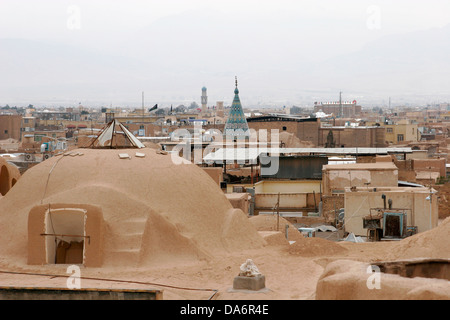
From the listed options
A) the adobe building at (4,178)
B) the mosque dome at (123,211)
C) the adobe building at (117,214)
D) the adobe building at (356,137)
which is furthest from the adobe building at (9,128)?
the mosque dome at (123,211)

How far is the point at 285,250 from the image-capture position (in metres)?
18.0

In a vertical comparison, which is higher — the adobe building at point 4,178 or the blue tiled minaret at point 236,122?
the blue tiled minaret at point 236,122

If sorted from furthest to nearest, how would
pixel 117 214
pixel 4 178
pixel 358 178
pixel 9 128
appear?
pixel 9 128 → pixel 358 178 → pixel 4 178 → pixel 117 214

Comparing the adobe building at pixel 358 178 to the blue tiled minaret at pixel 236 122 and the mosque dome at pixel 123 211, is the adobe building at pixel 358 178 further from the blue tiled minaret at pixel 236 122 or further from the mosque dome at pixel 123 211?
the blue tiled minaret at pixel 236 122

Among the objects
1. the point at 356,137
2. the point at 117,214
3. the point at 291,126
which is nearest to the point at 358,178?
the point at 117,214

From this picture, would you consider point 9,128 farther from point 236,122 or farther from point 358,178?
point 358,178

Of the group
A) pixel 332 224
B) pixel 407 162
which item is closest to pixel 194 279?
pixel 332 224

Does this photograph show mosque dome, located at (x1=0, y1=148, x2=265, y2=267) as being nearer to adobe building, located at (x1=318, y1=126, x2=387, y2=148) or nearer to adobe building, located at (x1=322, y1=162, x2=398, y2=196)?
adobe building, located at (x1=322, y1=162, x2=398, y2=196)

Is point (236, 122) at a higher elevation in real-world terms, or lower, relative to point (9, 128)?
higher

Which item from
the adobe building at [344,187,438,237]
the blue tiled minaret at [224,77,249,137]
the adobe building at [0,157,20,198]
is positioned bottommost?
the adobe building at [344,187,438,237]

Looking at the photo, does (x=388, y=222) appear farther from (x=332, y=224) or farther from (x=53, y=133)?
(x=53, y=133)

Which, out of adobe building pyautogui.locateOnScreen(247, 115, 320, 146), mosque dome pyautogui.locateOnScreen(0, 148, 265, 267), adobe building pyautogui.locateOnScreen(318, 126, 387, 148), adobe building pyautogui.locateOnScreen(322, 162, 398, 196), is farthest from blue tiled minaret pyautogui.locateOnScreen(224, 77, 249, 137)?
mosque dome pyautogui.locateOnScreen(0, 148, 265, 267)

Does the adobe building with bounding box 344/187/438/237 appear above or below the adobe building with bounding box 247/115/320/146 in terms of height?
below

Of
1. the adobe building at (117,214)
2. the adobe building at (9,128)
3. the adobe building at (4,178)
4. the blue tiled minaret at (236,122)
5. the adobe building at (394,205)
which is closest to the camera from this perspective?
the adobe building at (117,214)
